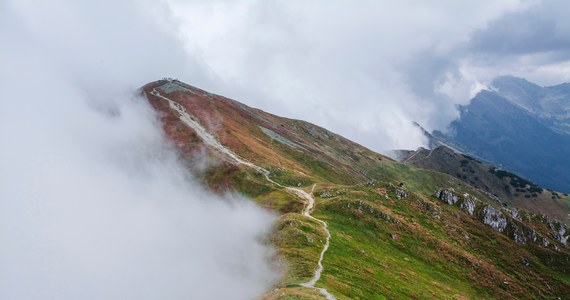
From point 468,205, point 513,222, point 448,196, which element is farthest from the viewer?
point 448,196

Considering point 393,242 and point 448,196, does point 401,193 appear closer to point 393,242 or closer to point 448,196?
point 448,196

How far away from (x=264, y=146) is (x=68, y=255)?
91573 mm

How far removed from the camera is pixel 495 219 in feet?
351

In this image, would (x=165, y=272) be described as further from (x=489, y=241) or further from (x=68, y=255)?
(x=489, y=241)

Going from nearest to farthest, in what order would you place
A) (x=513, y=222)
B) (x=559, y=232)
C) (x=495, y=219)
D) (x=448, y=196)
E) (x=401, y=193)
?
1. (x=513, y=222)
2. (x=495, y=219)
3. (x=401, y=193)
4. (x=448, y=196)
5. (x=559, y=232)

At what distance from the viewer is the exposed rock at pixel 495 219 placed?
106m

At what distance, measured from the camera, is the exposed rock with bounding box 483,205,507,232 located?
106 metres

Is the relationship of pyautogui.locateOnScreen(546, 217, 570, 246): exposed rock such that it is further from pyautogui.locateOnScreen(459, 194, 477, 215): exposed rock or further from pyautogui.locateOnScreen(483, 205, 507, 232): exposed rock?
pyautogui.locateOnScreen(459, 194, 477, 215): exposed rock

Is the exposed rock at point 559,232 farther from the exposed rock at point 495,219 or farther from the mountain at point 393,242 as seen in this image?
the exposed rock at point 495,219

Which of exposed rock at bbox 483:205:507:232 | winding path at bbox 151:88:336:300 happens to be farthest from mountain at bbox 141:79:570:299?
winding path at bbox 151:88:336:300

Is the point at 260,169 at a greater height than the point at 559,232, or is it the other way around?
the point at 559,232

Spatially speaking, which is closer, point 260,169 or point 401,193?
point 401,193

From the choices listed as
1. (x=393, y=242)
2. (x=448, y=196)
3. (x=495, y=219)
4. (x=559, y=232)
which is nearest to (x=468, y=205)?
→ (x=448, y=196)

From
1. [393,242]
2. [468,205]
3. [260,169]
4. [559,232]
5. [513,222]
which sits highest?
[559,232]
